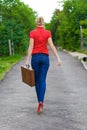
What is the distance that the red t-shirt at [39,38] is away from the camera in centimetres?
889

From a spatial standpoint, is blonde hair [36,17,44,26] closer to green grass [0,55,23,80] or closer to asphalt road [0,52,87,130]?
asphalt road [0,52,87,130]

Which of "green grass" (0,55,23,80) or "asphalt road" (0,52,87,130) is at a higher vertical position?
"asphalt road" (0,52,87,130)

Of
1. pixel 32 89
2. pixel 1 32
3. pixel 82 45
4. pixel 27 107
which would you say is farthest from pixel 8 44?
pixel 27 107

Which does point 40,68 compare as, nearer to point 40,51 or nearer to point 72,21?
point 40,51

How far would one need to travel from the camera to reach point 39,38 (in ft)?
29.2

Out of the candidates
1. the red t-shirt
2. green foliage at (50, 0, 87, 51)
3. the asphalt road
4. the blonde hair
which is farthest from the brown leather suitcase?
green foliage at (50, 0, 87, 51)

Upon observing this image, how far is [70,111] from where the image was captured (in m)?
8.97

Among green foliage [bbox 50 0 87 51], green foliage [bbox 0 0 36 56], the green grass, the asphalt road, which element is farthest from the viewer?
green foliage [bbox 50 0 87 51]

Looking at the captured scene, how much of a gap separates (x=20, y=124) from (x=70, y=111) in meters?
1.60

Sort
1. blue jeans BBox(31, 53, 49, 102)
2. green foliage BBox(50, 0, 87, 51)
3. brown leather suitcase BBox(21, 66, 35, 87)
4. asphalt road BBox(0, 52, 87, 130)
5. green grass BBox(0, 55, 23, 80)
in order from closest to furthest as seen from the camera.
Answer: asphalt road BBox(0, 52, 87, 130)
brown leather suitcase BBox(21, 66, 35, 87)
blue jeans BBox(31, 53, 49, 102)
green grass BBox(0, 55, 23, 80)
green foliage BBox(50, 0, 87, 51)

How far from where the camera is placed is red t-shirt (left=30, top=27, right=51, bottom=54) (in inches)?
350

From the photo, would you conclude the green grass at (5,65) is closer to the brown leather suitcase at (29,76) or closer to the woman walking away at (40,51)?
the brown leather suitcase at (29,76)

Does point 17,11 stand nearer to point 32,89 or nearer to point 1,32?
point 1,32

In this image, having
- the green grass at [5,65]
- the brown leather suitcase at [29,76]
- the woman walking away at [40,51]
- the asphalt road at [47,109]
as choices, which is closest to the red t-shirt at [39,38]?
the woman walking away at [40,51]
